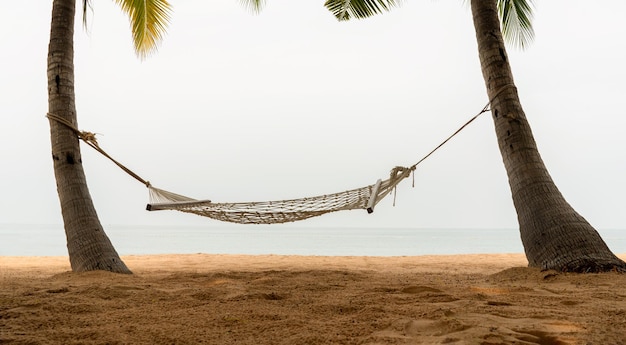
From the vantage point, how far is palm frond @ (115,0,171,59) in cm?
470

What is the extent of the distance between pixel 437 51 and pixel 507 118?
4715cm

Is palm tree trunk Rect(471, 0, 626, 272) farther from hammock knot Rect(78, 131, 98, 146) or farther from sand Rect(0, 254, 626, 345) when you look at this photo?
hammock knot Rect(78, 131, 98, 146)

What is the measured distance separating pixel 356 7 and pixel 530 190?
2.80 metres

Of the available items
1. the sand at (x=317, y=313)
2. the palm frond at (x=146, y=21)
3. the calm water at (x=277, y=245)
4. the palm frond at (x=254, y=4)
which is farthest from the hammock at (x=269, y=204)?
the calm water at (x=277, y=245)

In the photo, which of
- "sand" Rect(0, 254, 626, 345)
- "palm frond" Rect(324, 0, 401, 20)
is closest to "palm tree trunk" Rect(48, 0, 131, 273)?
"sand" Rect(0, 254, 626, 345)

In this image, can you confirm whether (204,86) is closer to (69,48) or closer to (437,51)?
(437,51)

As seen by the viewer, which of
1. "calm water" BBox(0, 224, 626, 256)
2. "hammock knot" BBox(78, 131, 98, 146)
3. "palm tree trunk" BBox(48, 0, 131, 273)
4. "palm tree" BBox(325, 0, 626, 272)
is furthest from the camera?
"calm water" BBox(0, 224, 626, 256)

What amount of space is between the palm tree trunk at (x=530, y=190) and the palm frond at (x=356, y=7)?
3.98 feet

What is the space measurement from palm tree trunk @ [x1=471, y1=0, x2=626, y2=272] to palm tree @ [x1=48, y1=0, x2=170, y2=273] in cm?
296

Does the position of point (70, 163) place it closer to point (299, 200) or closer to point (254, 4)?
point (299, 200)

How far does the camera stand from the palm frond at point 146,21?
470 cm

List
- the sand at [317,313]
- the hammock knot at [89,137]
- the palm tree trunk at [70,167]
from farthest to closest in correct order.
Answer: the hammock knot at [89,137]
the palm tree trunk at [70,167]
the sand at [317,313]

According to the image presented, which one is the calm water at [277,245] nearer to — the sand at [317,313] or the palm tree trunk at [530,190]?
the palm tree trunk at [530,190]

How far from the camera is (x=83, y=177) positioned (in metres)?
3.86
